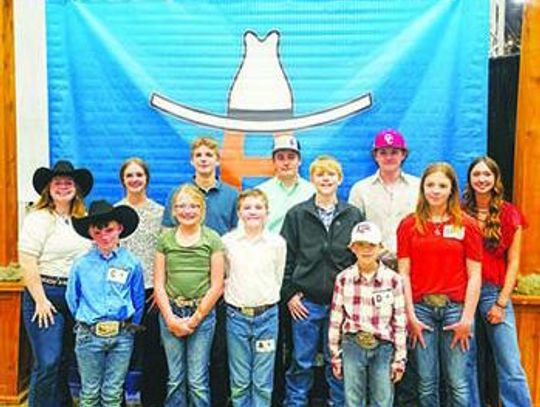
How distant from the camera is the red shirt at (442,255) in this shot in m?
2.90

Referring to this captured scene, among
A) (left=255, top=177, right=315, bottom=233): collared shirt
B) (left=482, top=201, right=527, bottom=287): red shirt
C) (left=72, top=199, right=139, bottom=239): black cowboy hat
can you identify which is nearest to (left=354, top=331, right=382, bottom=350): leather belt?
(left=482, top=201, right=527, bottom=287): red shirt

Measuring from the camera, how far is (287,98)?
3576 millimetres

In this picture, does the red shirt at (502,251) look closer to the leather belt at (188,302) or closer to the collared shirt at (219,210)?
the collared shirt at (219,210)

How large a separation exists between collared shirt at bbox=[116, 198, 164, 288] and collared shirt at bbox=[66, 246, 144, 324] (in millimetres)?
272

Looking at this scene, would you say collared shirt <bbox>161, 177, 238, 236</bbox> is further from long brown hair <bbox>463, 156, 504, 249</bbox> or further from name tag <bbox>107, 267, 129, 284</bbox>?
long brown hair <bbox>463, 156, 504, 249</bbox>

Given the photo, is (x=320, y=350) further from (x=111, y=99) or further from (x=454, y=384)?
(x=111, y=99)

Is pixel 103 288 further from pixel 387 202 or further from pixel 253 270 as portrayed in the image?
pixel 387 202

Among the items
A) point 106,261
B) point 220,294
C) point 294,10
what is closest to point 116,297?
point 106,261

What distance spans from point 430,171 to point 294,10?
121 centimetres

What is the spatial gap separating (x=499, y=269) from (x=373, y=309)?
26.8 inches

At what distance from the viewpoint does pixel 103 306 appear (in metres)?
2.90

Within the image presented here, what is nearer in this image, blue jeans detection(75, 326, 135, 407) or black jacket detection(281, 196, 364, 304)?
blue jeans detection(75, 326, 135, 407)

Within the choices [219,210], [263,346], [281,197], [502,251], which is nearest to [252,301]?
[263,346]

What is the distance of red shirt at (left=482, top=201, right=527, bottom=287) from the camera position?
304 cm
